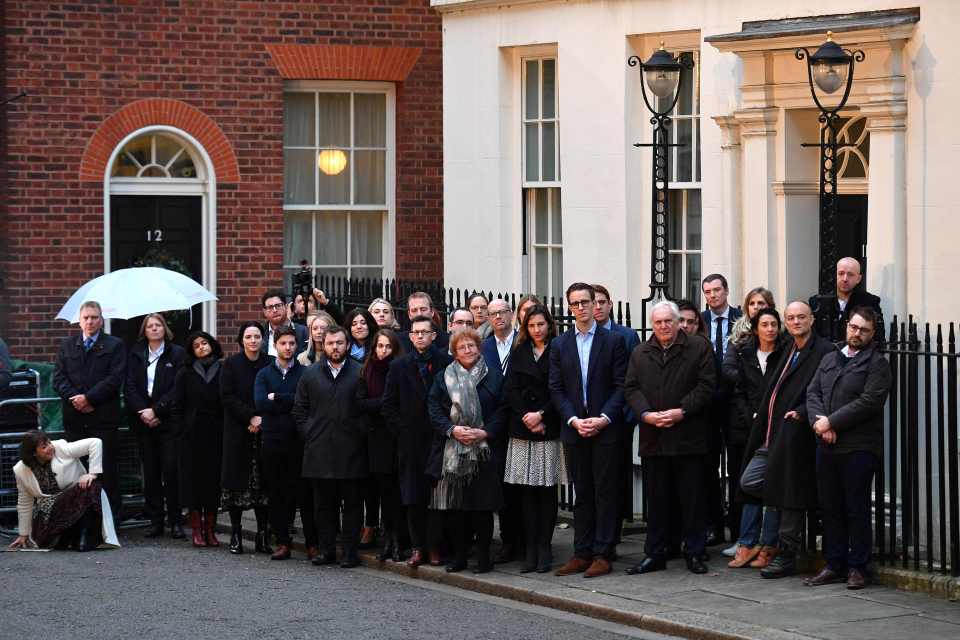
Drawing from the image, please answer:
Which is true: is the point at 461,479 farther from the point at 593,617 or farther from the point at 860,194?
the point at 860,194

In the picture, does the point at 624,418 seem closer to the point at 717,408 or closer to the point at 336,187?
the point at 717,408

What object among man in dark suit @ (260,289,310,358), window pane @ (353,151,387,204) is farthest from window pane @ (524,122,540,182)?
man in dark suit @ (260,289,310,358)

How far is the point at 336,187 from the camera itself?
1936 centimetres

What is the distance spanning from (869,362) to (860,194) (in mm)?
4447

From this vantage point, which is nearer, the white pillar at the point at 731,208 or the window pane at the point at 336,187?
the white pillar at the point at 731,208

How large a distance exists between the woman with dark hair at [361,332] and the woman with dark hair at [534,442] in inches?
55.1

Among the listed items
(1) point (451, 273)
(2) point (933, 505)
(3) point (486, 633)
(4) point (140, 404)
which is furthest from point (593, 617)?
(1) point (451, 273)

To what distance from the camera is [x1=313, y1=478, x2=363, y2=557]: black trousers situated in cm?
1233

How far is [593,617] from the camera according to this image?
10.5m

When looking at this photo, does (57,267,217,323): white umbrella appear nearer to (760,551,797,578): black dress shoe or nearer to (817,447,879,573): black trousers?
(760,551,797,578): black dress shoe

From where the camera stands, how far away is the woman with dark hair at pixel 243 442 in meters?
12.8

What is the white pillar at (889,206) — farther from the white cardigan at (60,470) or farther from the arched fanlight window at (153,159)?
the arched fanlight window at (153,159)

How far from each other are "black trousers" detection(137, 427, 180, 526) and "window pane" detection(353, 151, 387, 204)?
610cm

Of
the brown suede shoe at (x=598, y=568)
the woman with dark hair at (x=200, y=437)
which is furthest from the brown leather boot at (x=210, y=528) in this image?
the brown suede shoe at (x=598, y=568)
